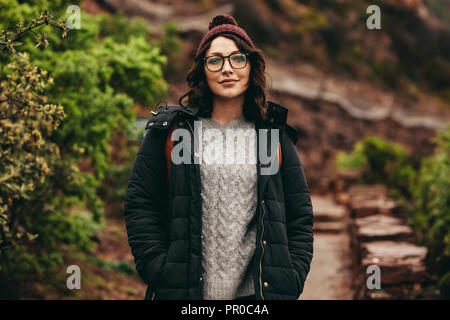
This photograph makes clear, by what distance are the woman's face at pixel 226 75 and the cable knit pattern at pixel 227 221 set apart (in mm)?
268

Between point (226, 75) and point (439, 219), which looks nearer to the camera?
point (226, 75)

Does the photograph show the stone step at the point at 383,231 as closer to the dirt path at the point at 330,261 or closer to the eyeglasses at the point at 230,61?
the dirt path at the point at 330,261

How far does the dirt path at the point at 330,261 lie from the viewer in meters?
5.90

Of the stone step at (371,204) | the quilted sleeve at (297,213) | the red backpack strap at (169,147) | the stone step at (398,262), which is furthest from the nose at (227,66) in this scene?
the stone step at (371,204)

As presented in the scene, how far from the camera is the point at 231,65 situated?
7.24 ft

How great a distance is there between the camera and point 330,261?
7316mm

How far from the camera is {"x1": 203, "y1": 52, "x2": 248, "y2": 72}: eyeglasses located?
2.22 meters

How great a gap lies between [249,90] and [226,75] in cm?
20

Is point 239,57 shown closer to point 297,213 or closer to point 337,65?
point 297,213

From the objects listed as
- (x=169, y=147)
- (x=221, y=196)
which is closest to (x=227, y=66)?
(x=169, y=147)

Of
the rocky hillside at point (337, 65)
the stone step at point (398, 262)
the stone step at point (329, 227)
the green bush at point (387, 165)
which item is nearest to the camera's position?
the stone step at point (398, 262)

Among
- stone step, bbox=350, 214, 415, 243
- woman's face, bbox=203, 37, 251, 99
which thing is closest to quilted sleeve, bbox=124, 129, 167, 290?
woman's face, bbox=203, 37, 251, 99

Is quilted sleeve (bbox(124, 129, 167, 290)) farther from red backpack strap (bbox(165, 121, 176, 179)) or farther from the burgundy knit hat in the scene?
the burgundy knit hat
